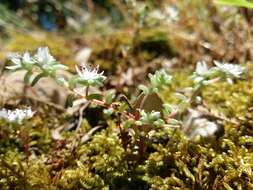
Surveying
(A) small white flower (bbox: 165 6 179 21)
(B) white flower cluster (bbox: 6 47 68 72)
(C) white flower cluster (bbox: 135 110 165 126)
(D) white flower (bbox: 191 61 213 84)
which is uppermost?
(A) small white flower (bbox: 165 6 179 21)

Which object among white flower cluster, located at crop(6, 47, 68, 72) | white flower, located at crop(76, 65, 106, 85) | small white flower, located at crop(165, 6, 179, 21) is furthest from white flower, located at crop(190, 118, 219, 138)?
small white flower, located at crop(165, 6, 179, 21)

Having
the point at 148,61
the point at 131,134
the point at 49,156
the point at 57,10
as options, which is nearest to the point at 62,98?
the point at 49,156

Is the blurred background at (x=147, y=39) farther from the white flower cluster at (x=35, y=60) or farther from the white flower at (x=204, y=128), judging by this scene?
the white flower cluster at (x=35, y=60)

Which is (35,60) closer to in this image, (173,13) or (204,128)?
(204,128)

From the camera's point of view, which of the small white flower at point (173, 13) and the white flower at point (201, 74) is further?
the small white flower at point (173, 13)

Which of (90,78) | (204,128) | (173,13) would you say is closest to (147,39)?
(173,13)

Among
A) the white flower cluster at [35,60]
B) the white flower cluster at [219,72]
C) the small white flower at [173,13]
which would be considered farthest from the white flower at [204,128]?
the small white flower at [173,13]

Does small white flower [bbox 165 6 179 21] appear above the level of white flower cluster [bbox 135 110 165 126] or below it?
above

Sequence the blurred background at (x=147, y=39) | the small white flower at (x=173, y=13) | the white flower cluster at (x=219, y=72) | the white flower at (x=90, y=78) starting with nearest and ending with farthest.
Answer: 1. the white flower at (x=90, y=78)
2. the white flower cluster at (x=219, y=72)
3. the blurred background at (x=147, y=39)
4. the small white flower at (x=173, y=13)

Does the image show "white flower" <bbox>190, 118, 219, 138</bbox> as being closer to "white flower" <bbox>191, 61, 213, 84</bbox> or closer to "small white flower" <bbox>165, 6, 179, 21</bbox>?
"white flower" <bbox>191, 61, 213, 84</bbox>

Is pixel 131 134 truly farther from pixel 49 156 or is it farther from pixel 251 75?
pixel 251 75

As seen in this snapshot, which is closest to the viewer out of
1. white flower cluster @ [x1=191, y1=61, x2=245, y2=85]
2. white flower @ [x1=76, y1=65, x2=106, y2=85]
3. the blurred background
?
white flower @ [x1=76, y1=65, x2=106, y2=85]
